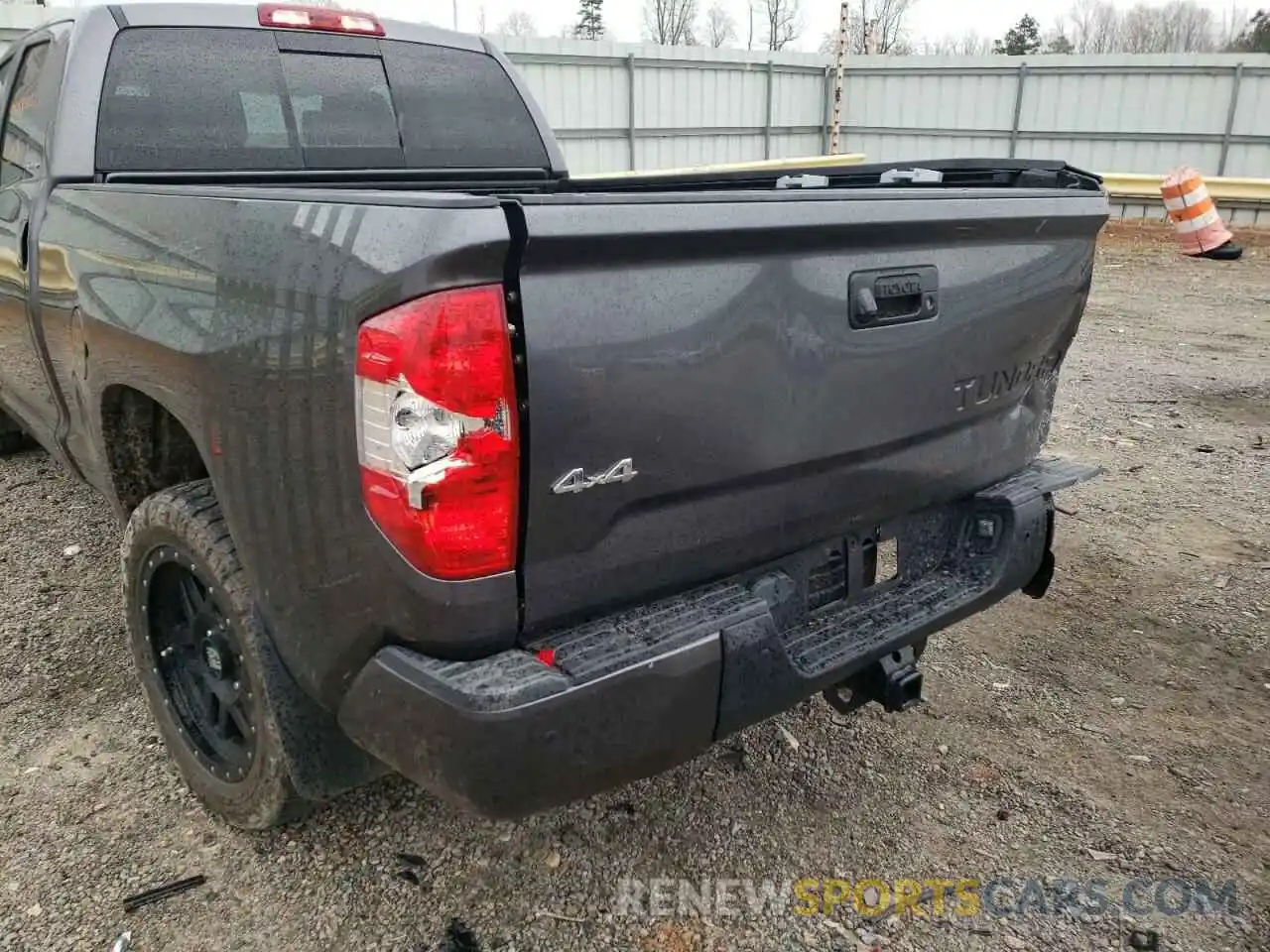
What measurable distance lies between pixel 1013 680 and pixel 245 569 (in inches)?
95.5

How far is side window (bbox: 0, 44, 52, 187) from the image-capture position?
320 cm

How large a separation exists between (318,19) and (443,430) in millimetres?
2643

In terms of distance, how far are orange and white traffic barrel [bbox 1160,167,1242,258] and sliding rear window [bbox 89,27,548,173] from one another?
11.4 m

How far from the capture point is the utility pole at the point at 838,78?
17.9 meters

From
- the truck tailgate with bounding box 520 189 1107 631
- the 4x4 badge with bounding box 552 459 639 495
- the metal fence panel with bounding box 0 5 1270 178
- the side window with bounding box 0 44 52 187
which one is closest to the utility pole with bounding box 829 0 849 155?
the metal fence panel with bounding box 0 5 1270 178

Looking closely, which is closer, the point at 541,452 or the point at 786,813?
the point at 541,452

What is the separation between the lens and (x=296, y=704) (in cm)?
209

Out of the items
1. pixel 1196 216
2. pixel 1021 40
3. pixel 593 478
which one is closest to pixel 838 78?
pixel 1196 216

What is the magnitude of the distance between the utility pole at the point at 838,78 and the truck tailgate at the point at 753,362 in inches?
675

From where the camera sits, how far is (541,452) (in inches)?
66.7

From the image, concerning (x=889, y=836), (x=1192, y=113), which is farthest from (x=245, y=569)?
(x=1192, y=113)

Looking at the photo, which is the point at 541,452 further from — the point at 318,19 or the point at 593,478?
the point at 318,19

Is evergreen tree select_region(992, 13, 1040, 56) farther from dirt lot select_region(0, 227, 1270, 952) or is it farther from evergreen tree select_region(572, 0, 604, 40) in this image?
dirt lot select_region(0, 227, 1270, 952)

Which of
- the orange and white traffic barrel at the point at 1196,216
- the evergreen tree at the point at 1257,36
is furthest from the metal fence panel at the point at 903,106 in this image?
the evergreen tree at the point at 1257,36
